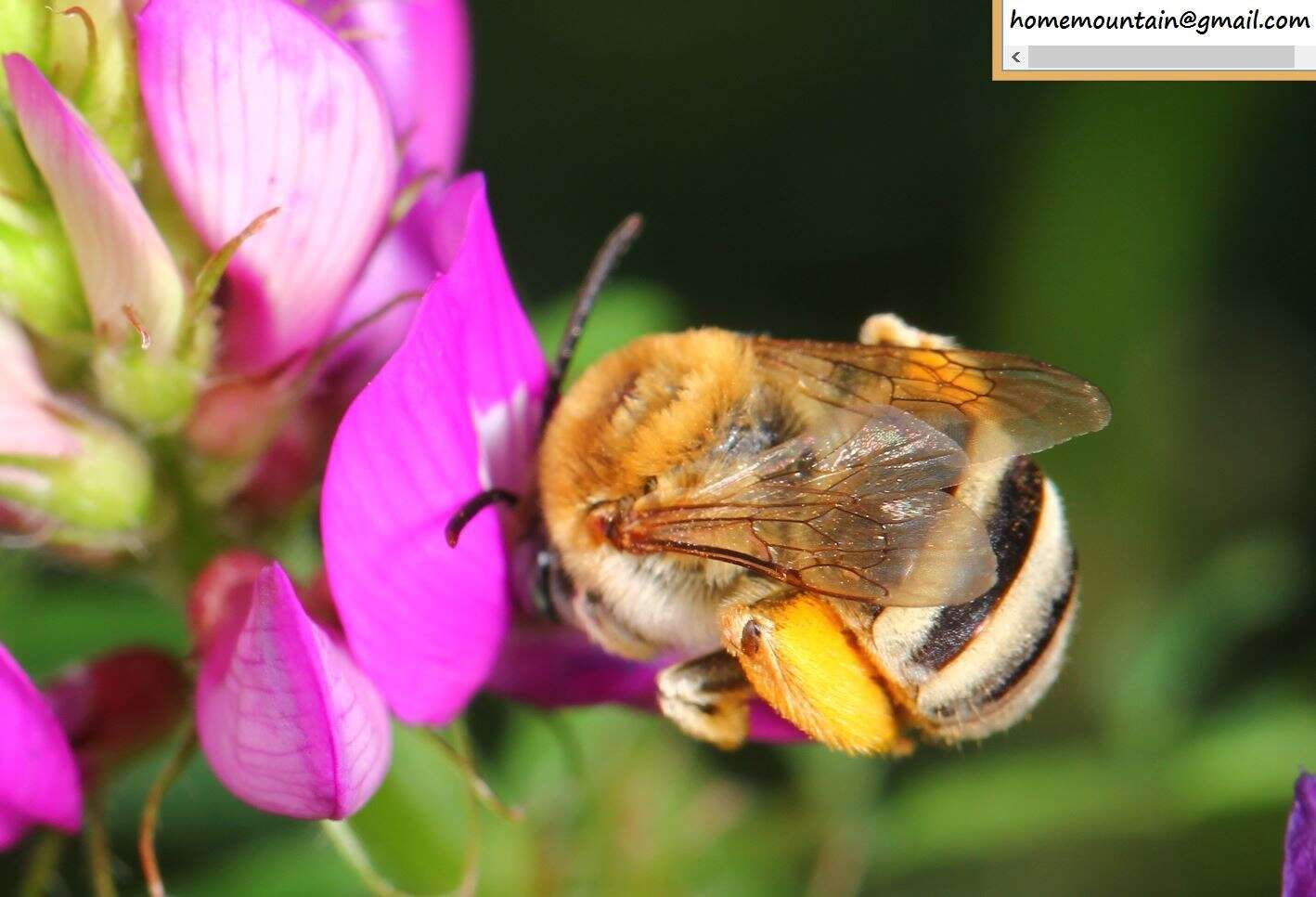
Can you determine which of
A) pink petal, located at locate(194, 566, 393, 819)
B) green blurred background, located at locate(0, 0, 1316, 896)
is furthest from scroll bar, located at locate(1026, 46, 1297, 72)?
pink petal, located at locate(194, 566, 393, 819)

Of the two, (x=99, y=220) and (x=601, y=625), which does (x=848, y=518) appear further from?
(x=99, y=220)

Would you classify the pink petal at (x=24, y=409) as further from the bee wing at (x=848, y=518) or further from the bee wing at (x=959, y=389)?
the bee wing at (x=959, y=389)

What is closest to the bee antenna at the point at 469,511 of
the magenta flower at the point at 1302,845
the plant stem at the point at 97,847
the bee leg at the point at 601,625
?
the bee leg at the point at 601,625

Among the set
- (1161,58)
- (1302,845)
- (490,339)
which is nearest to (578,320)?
(490,339)

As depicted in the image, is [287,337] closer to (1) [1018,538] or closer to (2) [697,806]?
(1) [1018,538]

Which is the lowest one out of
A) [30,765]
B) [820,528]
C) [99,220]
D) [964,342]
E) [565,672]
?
[964,342]

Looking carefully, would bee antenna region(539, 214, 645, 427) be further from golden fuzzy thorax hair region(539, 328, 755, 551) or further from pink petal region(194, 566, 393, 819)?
pink petal region(194, 566, 393, 819)

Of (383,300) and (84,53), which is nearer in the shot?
(84,53)
